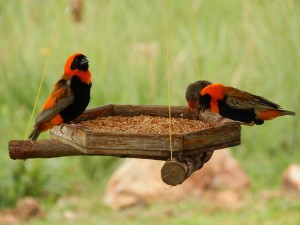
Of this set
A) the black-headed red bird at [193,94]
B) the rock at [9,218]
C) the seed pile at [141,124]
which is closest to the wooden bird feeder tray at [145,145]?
the seed pile at [141,124]

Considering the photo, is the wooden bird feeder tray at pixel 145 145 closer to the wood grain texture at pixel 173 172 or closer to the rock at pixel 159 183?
the wood grain texture at pixel 173 172

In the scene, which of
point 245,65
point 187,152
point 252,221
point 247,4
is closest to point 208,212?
point 252,221

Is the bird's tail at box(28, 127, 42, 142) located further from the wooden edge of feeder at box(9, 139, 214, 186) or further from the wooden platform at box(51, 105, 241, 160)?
the wooden platform at box(51, 105, 241, 160)

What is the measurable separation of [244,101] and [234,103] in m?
0.08

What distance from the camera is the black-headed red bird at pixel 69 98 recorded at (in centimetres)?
427

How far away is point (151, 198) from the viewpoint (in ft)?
28.7

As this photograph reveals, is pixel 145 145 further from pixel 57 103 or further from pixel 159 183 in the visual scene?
pixel 159 183

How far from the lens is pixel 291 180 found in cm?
883

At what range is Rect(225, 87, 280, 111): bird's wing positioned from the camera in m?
4.61

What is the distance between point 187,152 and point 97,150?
18.6 inches

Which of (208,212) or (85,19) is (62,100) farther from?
(85,19)

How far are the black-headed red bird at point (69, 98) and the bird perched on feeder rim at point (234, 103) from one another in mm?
779

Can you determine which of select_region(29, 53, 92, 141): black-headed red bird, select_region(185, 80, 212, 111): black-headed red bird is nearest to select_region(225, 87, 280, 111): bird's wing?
select_region(185, 80, 212, 111): black-headed red bird

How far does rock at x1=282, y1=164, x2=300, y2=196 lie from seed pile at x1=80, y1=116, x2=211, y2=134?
13.6 feet
